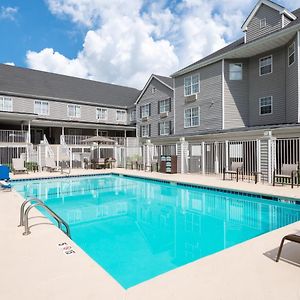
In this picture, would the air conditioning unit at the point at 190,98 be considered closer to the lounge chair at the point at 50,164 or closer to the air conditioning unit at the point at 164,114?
the air conditioning unit at the point at 164,114

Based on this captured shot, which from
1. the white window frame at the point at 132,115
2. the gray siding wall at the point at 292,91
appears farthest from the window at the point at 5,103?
the gray siding wall at the point at 292,91

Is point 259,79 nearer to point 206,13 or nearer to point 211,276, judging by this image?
point 206,13

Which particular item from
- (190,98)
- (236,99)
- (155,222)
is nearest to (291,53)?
Result: (236,99)

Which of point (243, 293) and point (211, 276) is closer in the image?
point (243, 293)

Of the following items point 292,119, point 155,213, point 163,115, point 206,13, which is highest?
point 206,13

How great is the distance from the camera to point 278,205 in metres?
8.59

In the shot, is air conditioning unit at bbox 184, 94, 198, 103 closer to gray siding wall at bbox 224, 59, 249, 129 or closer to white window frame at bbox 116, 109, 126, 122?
gray siding wall at bbox 224, 59, 249, 129

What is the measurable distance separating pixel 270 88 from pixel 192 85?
21.1ft

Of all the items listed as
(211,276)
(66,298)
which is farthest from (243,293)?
(66,298)

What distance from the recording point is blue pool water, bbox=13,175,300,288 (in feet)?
16.1

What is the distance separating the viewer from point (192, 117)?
69.7 ft

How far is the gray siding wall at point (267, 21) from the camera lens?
16.3 meters

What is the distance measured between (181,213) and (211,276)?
16.1 feet

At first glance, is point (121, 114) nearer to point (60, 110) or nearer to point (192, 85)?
point (60, 110)
